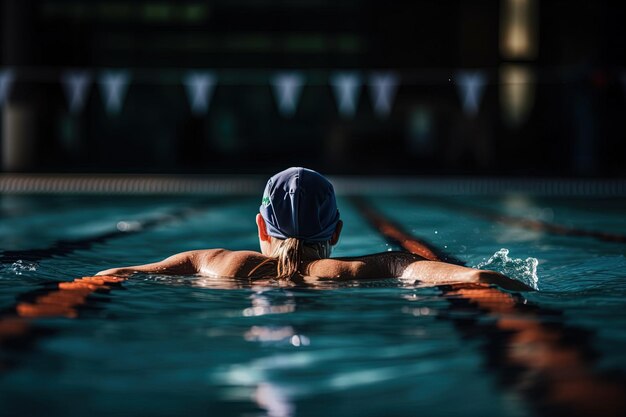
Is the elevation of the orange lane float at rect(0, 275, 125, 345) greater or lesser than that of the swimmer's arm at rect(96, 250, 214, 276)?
lesser

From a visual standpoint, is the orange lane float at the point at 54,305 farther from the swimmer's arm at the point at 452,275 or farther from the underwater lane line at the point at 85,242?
the underwater lane line at the point at 85,242

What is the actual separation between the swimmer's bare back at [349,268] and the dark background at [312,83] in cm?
1532

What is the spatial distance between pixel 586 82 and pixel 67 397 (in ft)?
49.7

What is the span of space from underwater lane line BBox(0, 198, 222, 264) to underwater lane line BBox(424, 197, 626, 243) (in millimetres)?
2774

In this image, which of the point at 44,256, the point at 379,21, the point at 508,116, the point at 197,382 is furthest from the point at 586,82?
the point at 197,382

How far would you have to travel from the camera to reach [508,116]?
65.7 feet

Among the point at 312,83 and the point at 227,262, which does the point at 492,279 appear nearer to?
the point at 227,262

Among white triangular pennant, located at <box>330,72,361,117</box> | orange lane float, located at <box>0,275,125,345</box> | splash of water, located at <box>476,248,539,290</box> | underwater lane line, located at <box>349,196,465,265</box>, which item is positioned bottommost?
underwater lane line, located at <box>349,196,465,265</box>

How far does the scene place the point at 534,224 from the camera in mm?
8328

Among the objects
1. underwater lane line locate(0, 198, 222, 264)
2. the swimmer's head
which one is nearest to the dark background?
underwater lane line locate(0, 198, 222, 264)

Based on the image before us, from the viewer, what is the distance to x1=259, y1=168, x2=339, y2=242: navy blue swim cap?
140 inches

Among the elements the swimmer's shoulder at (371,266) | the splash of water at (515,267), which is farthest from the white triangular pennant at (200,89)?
the swimmer's shoulder at (371,266)

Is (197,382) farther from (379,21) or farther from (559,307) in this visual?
(379,21)

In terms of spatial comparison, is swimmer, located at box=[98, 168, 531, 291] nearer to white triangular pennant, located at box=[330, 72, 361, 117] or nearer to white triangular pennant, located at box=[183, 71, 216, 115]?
white triangular pennant, located at box=[183, 71, 216, 115]
